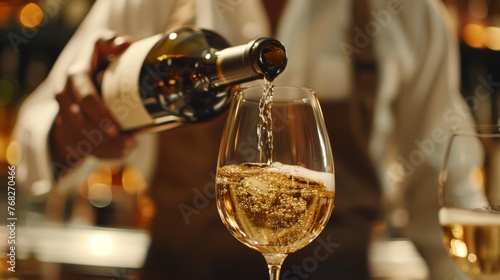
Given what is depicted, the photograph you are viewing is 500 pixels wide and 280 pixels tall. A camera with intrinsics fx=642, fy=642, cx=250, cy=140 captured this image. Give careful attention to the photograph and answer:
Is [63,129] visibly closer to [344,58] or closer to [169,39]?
[169,39]

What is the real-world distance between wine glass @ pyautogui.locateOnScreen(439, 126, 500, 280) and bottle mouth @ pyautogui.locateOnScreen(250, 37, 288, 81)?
233 mm

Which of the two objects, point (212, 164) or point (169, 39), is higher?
point (169, 39)

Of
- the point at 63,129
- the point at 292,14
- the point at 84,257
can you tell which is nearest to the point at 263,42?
the point at 63,129

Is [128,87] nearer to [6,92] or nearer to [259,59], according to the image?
[259,59]

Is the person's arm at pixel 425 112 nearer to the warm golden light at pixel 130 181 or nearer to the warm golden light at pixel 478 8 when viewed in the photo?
the warm golden light at pixel 478 8

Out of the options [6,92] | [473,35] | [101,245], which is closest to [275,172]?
[101,245]

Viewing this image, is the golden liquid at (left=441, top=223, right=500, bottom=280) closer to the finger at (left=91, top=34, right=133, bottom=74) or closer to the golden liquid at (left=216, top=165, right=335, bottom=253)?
the golden liquid at (left=216, top=165, right=335, bottom=253)

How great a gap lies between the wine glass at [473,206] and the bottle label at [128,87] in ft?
1.40

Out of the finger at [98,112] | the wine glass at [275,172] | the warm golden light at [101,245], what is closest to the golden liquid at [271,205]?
the wine glass at [275,172]

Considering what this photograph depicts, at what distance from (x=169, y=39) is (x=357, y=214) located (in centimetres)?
70

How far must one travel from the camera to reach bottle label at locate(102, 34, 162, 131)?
35.4 inches

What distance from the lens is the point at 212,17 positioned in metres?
1.47

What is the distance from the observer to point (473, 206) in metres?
0.74

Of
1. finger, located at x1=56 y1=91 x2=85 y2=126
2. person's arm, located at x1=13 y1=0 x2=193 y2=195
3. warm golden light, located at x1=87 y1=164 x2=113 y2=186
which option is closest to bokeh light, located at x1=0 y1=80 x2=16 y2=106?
warm golden light, located at x1=87 y1=164 x2=113 y2=186
